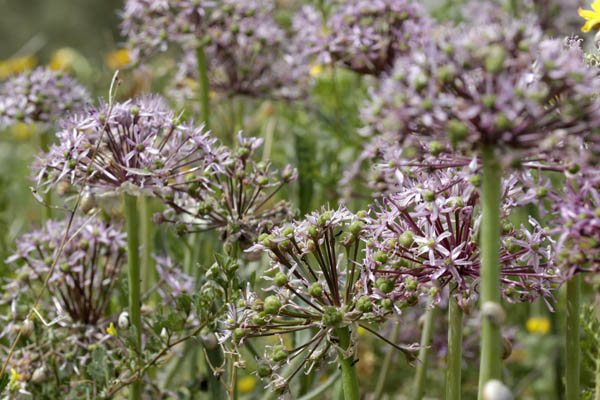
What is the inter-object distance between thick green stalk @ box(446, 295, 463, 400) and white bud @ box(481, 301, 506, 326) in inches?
17.7

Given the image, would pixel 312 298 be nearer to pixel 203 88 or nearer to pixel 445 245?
pixel 445 245

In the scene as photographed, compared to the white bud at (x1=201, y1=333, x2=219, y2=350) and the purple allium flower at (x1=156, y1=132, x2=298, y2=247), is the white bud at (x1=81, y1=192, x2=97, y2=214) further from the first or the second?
the white bud at (x1=201, y1=333, x2=219, y2=350)

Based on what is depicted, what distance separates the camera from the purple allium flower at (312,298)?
62.4 inches

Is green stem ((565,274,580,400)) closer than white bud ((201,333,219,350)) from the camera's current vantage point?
Yes

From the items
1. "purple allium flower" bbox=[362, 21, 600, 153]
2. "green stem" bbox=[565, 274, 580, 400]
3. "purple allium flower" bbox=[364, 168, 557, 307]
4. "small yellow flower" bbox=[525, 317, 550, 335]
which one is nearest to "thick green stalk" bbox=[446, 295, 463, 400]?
"purple allium flower" bbox=[364, 168, 557, 307]

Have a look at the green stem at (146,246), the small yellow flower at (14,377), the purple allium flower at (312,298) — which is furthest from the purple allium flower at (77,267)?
the purple allium flower at (312,298)

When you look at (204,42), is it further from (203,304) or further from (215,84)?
(203,304)

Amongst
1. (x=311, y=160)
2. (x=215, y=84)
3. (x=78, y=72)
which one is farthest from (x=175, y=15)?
(x=78, y=72)

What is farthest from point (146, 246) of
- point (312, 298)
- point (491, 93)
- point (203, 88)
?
point (491, 93)

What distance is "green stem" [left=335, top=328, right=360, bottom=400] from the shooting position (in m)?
1.59

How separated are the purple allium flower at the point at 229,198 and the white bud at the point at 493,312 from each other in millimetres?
891

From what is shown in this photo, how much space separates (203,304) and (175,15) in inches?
62.5

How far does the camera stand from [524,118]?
118cm

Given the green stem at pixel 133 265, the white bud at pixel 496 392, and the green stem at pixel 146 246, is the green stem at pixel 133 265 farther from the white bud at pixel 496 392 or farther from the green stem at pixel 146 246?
the white bud at pixel 496 392
